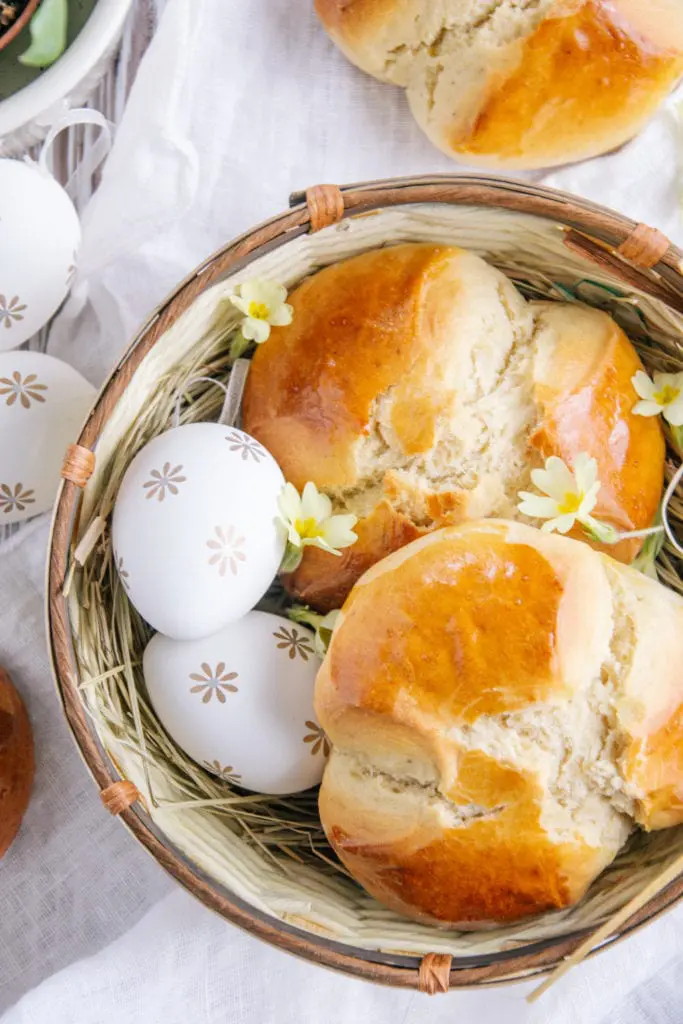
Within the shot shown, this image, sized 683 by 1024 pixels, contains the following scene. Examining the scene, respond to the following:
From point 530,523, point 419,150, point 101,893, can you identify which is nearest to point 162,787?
point 101,893

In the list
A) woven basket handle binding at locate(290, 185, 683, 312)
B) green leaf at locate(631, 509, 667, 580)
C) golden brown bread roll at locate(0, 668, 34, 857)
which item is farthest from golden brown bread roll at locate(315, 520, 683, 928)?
golden brown bread roll at locate(0, 668, 34, 857)

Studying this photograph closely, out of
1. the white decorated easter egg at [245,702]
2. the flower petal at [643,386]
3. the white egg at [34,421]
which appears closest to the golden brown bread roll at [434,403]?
the flower petal at [643,386]

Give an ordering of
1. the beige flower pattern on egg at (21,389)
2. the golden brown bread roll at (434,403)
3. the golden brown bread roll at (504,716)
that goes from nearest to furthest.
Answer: the golden brown bread roll at (504,716) < the golden brown bread roll at (434,403) < the beige flower pattern on egg at (21,389)

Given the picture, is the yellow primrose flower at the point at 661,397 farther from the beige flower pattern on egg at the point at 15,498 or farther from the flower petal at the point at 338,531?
the beige flower pattern on egg at the point at 15,498

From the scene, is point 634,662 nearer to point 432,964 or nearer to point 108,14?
point 432,964

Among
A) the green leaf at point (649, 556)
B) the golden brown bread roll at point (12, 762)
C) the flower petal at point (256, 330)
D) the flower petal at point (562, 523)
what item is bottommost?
the golden brown bread roll at point (12, 762)

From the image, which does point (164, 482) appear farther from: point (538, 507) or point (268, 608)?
point (538, 507)

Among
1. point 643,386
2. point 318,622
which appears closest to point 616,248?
point 643,386
